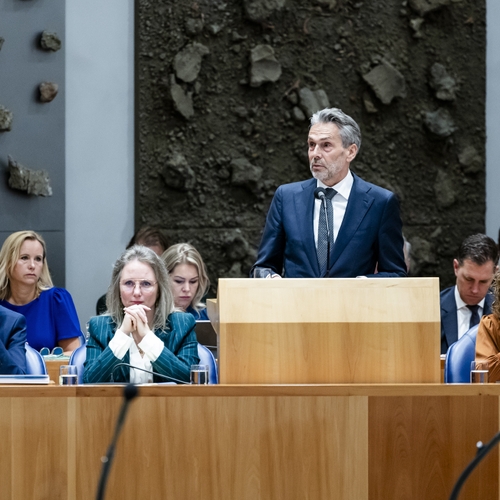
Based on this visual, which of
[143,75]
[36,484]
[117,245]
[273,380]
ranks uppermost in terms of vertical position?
[143,75]

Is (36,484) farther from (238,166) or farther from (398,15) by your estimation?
(398,15)

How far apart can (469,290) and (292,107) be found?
1844 mm

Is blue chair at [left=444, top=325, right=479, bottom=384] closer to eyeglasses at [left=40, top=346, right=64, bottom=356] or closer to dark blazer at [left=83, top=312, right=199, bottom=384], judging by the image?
dark blazer at [left=83, top=312, right=199, bottom=384]

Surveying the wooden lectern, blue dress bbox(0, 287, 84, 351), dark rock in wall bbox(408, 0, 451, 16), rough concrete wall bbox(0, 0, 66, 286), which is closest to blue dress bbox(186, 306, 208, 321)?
blue dress bbox(0, 287, 84, 351)

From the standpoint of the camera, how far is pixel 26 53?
550cm

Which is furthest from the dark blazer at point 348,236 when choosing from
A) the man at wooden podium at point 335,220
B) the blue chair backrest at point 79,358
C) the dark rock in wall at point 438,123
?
the dark rock in wall at point 438,123

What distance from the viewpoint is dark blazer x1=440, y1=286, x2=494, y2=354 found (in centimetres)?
450

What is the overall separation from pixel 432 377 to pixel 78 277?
3.45 metres

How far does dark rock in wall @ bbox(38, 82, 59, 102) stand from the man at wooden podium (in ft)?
8.12

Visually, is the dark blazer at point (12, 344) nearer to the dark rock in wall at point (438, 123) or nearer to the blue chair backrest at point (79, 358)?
the blue chair backrest at point (79, 358)

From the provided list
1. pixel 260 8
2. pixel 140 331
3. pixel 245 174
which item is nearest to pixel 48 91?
pixel 245 174

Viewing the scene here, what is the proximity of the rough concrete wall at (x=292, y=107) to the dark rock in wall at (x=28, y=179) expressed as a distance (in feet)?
1.85

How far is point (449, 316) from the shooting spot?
14.9 ft

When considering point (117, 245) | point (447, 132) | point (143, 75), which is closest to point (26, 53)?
point (143, 75)
